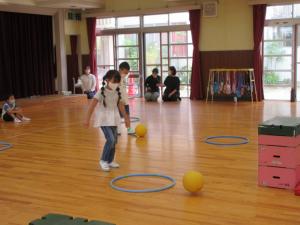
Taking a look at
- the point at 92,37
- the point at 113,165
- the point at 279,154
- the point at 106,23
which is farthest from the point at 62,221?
the point at 106,23

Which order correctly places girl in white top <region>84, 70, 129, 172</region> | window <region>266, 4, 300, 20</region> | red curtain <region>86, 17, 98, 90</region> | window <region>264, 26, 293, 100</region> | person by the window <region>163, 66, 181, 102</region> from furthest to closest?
1. red curtain <region>86, 17, 98, 90</region>
2. person by the window <region>163, 66, 181, 102</region>
3. window <region>264, 26, 293, 100</region>
4. window <region>266, 4, 300, 20</region>
5. girl in white top <region>84, 70, 129, 172</region>

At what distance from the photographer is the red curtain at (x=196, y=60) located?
13.3 m

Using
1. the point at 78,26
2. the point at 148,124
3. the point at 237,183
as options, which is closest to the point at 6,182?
the point at 237,183

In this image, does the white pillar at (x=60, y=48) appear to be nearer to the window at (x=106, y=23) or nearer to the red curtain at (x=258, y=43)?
the window at (x=106, y=23)

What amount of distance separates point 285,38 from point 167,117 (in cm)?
517

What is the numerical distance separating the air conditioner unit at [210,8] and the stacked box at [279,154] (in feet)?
30.4

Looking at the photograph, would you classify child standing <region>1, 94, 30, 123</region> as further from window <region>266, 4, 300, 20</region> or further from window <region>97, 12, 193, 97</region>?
window <region>266, 4, 300, 20</region>

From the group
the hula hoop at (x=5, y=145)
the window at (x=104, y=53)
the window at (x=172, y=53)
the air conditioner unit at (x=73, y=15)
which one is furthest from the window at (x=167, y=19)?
the hula hoop at (x=5, y=145)

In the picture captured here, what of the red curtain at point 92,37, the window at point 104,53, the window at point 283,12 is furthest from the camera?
the window at point 104,53

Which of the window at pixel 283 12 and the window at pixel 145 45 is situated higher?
the window at pixel 283 12

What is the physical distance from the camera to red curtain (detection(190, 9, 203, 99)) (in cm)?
1334

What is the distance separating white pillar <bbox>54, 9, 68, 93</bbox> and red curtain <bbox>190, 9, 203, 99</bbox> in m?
4.38

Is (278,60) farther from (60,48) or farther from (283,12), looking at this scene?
(60,48)

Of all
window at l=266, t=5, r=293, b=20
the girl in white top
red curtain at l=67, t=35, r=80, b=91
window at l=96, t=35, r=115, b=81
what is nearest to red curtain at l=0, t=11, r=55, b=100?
red curtain at l=67, t=35, r=80, b=91
